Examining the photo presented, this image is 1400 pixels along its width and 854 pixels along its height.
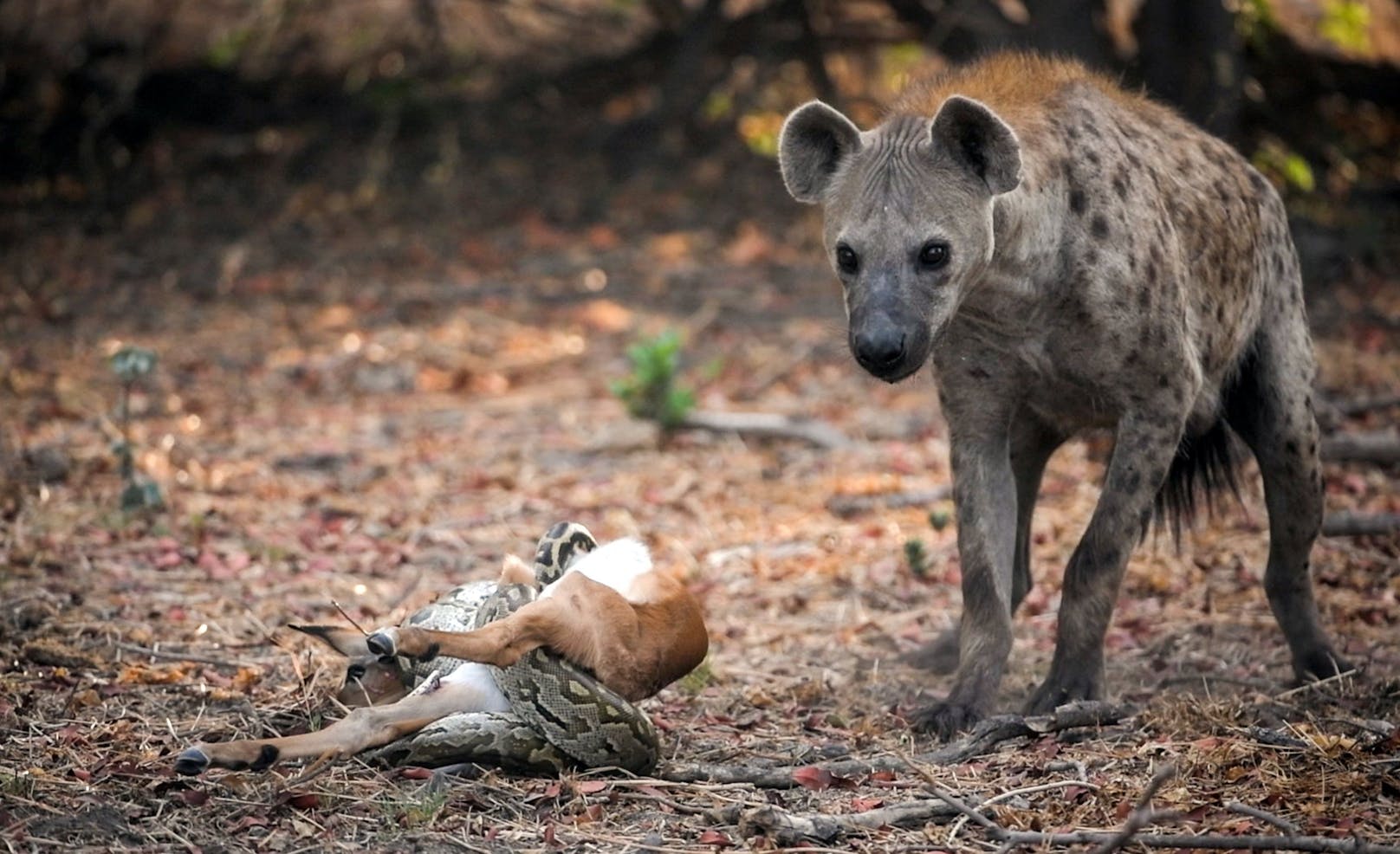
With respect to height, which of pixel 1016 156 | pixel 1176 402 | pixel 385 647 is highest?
pixel 1016 156

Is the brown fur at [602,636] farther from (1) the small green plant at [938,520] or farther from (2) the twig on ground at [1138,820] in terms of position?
(1) the small green plant at [938,520]

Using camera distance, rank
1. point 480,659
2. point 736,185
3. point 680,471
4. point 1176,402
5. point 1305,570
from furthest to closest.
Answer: point 736,185
point 680,471
point 1305,570
point 1176,402
point 480,659

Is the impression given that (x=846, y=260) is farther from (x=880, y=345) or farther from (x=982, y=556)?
(x=982, y=556)

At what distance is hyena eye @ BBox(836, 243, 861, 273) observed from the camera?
4.51 meters

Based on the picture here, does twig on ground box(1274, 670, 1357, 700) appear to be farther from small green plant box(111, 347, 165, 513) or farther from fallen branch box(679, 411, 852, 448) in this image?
small green plant box(111, 347, 165, 513)

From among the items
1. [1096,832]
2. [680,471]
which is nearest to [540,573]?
[1096,832]

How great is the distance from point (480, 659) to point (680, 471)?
153 inches

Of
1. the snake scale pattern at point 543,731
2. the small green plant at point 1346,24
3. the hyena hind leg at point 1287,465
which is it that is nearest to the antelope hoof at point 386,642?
the snake scale pattern at point 543,731

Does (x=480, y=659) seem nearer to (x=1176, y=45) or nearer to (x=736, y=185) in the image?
(x=1176, y=45)

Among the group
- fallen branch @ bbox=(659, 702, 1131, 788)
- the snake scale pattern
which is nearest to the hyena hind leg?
fallen branch @ bbox=(659, 702, 1131, 788)

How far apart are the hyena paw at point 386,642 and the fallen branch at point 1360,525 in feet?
13.6

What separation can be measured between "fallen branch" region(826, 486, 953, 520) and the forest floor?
0.04 meters

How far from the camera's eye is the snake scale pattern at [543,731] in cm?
400

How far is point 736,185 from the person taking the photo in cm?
1229
